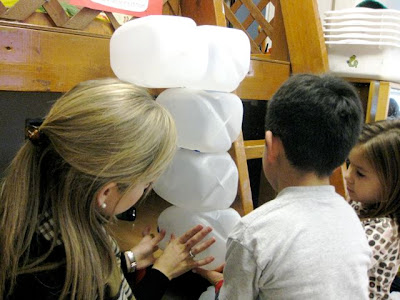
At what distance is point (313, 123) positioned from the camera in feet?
2.75

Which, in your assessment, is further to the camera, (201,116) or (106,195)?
(201,116)

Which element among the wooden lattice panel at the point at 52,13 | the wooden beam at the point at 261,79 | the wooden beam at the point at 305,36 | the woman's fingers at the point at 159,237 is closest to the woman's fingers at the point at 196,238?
the woman's fingers at the point at 159,237

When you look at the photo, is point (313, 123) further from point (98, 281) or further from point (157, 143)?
point (98, 281)

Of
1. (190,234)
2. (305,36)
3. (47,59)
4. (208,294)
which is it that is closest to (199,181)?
(190,234)

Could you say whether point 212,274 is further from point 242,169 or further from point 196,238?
point 242,169

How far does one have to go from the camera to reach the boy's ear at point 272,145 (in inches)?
35.3

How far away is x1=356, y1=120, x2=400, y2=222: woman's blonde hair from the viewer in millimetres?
1153

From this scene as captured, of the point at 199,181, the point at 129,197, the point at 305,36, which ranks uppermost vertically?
the point at 305,36

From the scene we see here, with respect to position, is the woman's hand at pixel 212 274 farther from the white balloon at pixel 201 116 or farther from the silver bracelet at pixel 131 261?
the white balloon at pixel 201 116

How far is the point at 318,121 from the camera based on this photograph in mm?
Answer: 835

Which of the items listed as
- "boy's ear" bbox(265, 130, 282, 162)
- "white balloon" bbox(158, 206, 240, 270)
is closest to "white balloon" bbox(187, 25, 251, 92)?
"boy's ear" bbox(265, 130, 282, 162)

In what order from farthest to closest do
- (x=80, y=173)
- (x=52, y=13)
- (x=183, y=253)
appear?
(x=183, y=253) < (x=52, y=13) < (x=80, y=173)

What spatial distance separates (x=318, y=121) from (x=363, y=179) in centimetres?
50

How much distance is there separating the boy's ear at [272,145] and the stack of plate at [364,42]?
83cm
